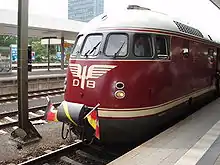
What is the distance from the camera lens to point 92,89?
17.8 feet

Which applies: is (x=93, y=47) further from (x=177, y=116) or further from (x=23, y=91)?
(x=177, y=116)

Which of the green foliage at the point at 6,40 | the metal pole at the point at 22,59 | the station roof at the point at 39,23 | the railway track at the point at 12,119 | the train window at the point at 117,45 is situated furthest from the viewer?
the green foliage at the point at 6,40

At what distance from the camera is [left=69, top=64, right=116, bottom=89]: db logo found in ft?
17.6

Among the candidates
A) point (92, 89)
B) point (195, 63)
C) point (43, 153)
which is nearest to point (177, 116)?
point (195, 63)

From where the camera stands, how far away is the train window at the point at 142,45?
569 centimetres

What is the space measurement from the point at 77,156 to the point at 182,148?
2065mm

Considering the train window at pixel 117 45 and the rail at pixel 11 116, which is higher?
the train window at pixel 117 45

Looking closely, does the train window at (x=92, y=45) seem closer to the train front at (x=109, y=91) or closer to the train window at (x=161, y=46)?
the train front at (x=109, y=91)

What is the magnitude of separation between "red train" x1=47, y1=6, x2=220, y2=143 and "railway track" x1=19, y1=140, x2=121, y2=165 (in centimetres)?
46

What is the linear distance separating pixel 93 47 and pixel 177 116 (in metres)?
2.72

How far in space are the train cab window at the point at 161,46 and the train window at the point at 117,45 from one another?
2.19ft

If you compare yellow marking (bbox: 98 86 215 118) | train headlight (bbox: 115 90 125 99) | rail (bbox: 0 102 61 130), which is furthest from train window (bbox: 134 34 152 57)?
rail (bbox: 0 102 61 130)

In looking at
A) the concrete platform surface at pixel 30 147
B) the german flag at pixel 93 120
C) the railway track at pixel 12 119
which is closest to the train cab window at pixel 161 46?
the german flag at pixel 93 120

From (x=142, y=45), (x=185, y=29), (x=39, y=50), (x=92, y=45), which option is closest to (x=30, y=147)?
(x=92, y=45)
